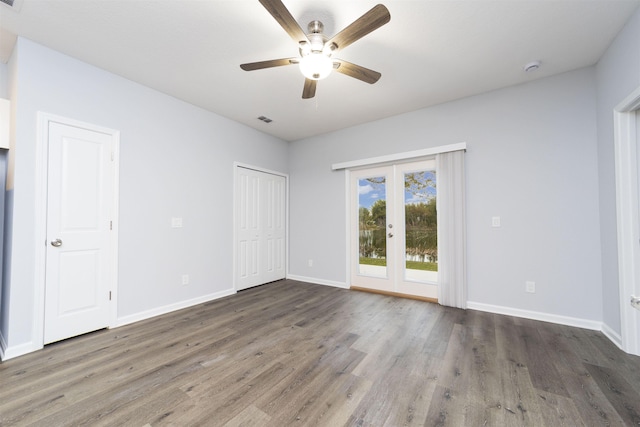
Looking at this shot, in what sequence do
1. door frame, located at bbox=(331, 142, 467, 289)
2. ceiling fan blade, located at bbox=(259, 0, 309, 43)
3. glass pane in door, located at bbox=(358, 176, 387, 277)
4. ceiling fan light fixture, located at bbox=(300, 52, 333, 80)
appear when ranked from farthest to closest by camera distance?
glass pane in door, located at bbox=(358, 176, 387, 277), door frame, located at bbox=(331, 142, 467, 289), ceiling fan light fixture, located at bbox=(300, 52, 333, 80), ceiling fan blade, located at bbox=(259, 0, 309, 43)

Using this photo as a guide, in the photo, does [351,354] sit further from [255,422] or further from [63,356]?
[63,356]

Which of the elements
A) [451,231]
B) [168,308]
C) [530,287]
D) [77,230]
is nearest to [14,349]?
[77,230]

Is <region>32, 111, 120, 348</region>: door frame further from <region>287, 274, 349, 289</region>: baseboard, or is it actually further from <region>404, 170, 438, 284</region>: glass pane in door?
<region>404, 170, 438, 284</region>: glass pane in door

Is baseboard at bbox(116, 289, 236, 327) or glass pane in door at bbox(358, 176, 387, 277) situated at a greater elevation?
glass pane in door at bbox(358, 176, 387, 277)

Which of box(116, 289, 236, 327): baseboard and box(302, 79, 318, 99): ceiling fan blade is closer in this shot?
box(302, 79, 318, 99): ceiling fan blade

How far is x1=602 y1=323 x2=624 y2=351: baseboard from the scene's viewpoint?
224cm

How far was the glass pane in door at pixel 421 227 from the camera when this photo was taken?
3.62m

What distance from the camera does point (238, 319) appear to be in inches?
116

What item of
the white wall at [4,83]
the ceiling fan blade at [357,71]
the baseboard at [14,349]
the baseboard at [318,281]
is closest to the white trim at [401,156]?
the ceiling fan blade at [357,71]

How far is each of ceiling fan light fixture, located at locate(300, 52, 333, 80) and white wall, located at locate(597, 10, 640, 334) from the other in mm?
2402

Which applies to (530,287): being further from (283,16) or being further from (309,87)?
(283,16)

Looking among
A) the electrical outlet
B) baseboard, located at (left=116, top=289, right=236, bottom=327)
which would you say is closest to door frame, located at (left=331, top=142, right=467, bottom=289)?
the electrical outlet

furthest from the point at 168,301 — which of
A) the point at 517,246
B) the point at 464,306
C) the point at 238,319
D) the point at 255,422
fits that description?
the point at 517,246

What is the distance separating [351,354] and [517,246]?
7.90ft
